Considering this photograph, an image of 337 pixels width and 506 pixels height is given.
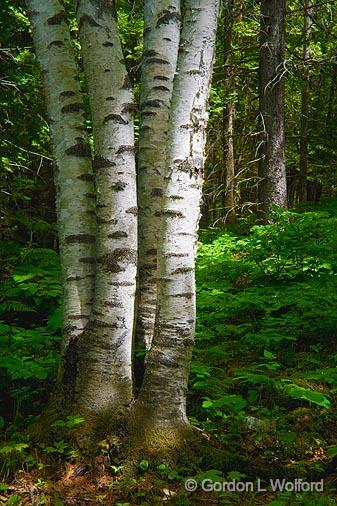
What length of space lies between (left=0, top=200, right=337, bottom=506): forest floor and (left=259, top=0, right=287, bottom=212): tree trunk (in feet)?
9.76

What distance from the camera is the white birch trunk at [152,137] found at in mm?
3377

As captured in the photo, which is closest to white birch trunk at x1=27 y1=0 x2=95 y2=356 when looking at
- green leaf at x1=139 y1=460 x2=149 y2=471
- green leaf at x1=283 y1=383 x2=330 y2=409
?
green leaf at x1=139 y1=460 x2=149 y2=471

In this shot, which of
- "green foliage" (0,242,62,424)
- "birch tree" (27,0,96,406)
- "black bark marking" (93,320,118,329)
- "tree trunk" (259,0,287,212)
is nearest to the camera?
"black bark marking" (93,320,118,329)

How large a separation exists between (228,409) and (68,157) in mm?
2098

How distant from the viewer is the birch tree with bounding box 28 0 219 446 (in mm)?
2750

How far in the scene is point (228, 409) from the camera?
10.9ft

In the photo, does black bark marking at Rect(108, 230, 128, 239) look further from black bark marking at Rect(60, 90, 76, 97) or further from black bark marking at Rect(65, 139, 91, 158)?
black bark marking at Rect(60, 90, 76, 97)

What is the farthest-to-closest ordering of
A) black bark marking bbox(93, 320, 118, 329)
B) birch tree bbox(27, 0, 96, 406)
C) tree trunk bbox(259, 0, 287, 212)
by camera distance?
tree trunk bbox(259, 0, 287, 212) < birch tree bbox(27, 0, 96, 406) < black bark marking bbox(93, 320, 118, 329)

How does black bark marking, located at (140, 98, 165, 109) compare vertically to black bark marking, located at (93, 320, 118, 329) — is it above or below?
above

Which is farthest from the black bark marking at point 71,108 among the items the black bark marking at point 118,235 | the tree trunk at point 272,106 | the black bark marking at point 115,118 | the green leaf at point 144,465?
the tree trunk at point 272,106

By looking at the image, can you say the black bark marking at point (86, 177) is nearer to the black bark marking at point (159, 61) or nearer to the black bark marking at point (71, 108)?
the black bark marking at point (71, 108)

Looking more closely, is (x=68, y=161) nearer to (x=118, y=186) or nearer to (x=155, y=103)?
(x=118, y=186)

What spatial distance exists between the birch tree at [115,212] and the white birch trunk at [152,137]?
458 mm

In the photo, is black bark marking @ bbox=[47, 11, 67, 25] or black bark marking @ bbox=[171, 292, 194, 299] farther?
black bark marking @ bbox=[47, 11, 67, 25]
